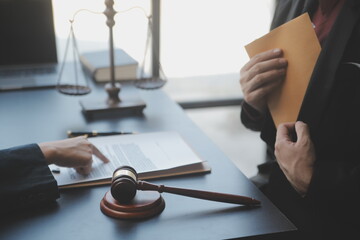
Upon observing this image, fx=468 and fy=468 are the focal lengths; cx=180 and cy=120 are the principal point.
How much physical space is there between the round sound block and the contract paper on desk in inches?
4.5

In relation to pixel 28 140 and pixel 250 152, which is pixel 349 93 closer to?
pixel 28 140

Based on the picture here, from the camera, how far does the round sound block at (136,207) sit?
3.06ft

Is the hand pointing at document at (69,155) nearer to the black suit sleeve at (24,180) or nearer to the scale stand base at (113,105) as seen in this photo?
the black suit sleeve at (24,180)

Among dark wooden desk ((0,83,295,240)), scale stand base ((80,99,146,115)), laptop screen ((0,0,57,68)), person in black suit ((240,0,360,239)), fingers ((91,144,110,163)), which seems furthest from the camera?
laptop screen ((0,0,57,68))

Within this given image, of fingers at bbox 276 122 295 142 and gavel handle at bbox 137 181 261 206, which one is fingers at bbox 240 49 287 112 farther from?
gavel handle at bbox 137 181 261 206

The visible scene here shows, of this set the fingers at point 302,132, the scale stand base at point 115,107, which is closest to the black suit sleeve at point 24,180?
the scale stand base at point 115,107

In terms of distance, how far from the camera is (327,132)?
3.73 feet

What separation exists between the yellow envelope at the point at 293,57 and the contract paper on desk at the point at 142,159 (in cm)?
26

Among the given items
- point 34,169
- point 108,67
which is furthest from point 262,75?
point 108,67

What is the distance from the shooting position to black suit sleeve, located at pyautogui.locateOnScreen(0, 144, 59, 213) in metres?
0.96

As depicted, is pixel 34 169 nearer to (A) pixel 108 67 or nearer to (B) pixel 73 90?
(B) pixel 73 90

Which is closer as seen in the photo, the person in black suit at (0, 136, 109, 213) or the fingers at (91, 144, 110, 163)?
the person in black suit at (0, 136, 109, 213)

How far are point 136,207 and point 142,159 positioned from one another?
25cm

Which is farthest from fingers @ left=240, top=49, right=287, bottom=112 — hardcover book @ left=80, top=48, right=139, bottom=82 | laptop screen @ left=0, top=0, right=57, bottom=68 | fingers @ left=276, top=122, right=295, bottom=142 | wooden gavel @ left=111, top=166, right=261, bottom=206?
laptop screen @ left=0, top=0, right=57, bottom=68
